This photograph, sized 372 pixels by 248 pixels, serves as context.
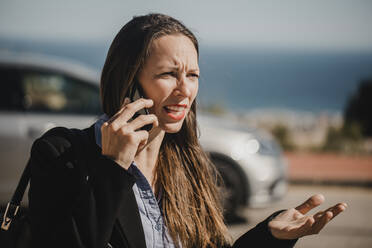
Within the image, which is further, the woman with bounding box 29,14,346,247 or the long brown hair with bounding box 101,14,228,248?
the long brown hair with bounding box 101,14,228,248

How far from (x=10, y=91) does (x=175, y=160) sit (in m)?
4.11

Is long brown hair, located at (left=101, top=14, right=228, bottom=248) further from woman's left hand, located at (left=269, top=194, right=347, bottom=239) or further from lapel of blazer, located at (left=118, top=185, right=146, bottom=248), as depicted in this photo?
woman's left hand, located at (left=269, top=194, right=347, bottom=239)

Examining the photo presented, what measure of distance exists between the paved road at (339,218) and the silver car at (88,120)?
22.0 inches

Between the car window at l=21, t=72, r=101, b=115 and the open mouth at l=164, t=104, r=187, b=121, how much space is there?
4.02 m

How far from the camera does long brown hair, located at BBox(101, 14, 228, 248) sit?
1.72 meters

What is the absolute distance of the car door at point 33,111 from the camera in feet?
17.2

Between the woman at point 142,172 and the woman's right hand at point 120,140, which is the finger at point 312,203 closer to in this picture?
the woman at point 142,172

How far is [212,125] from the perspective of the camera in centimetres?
577

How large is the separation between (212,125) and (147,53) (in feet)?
13.4

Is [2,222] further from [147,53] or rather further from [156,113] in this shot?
[147,53]

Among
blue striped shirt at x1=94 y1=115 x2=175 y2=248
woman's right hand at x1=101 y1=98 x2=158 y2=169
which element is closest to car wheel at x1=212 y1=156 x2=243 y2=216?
blue striped shirt at x1=94 y1=115 x2=175 y2=248

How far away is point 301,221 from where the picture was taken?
159 centimetres

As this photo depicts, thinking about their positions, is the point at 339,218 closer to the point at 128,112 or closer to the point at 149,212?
the point at 149,212

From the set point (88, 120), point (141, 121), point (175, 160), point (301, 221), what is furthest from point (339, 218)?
point (141, 121)
